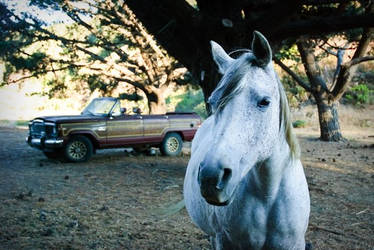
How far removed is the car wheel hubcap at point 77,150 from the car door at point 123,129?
2.55 ft

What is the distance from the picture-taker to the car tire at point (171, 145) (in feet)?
34.7

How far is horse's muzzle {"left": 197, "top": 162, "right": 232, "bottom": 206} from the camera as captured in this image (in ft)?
4.40

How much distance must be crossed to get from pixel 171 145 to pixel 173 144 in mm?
82

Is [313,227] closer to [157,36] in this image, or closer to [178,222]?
[178,222]

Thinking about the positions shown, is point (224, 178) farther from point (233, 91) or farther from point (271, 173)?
point (271, 173)

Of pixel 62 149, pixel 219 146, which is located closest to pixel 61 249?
pixel 219 146

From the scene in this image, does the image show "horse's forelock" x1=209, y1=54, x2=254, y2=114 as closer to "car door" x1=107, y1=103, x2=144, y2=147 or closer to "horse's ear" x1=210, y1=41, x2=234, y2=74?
"horse's ear" x1=210, y1=41, x2=234, y2=74

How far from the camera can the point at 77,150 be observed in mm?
9102

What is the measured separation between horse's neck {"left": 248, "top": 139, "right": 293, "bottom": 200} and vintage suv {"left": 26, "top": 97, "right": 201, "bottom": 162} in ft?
25.7

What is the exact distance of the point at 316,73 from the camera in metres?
13.4

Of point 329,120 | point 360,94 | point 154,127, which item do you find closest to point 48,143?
point 154,127

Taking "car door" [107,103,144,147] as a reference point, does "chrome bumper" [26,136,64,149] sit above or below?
below

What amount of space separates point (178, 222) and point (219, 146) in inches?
128

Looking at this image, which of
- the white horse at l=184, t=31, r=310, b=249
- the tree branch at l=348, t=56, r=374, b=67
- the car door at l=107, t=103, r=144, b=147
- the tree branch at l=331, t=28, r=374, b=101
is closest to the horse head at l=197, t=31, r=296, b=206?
the white horse at l=184, t=31, r=310, b=249
